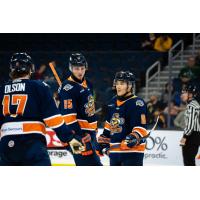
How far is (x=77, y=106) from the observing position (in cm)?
700

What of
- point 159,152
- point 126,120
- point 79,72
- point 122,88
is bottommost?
point 159,152

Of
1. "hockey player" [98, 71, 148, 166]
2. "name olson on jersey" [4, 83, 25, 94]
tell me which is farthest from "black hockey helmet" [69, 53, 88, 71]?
"name olson on jersey" [4, 83, 25, 94]

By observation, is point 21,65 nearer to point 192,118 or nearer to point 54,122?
point 54,122

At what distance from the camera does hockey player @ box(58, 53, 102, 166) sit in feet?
22.8

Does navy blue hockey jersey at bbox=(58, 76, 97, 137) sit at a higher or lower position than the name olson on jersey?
lower

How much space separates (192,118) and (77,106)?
227 centimetres

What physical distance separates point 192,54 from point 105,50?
1.61 metres

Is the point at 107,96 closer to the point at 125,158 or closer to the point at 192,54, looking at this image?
the point at 192,54

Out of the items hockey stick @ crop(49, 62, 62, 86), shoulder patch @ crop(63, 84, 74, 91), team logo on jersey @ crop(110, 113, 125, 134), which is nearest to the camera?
team logo on jersey @ crop(110, 113, 125, 134)

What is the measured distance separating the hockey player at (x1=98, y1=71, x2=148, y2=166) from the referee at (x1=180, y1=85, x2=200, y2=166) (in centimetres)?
176

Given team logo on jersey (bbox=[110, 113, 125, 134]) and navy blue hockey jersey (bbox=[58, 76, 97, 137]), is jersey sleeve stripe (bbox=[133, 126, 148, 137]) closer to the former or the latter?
team logo on jersey (bbox=[110, 113, 125, 134])

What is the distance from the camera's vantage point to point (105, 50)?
10.4m

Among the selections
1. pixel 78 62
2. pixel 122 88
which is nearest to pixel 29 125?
pixel 122 88

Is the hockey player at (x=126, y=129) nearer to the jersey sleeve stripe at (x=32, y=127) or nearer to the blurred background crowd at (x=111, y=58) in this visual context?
the jersey sleeve stripe at (x=32, y=127)
